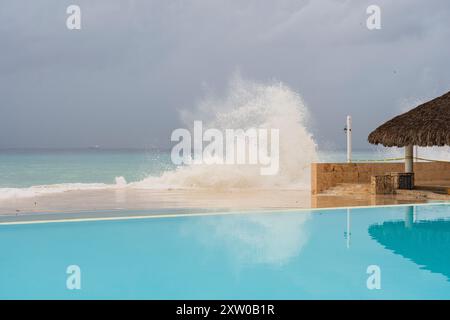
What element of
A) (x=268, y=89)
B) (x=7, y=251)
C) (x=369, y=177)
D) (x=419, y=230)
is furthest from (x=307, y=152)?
(x=7, y=251)

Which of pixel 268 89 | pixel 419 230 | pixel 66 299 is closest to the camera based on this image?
pixel 66 299

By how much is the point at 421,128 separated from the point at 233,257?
714 cm

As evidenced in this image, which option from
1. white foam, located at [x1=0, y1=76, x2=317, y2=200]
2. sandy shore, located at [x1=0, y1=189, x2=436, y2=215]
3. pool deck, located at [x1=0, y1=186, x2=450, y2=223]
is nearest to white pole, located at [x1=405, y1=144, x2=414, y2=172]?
pool deck, located at [x1=0, y1=186, x2=450, y2=223]

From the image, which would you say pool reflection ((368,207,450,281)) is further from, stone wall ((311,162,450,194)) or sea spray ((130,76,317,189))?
sea spray ((130,76,317,189))

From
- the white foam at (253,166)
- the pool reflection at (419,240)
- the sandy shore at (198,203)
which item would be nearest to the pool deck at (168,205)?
the sandy shore at (198,203)

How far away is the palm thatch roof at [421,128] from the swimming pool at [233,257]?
9.96ft

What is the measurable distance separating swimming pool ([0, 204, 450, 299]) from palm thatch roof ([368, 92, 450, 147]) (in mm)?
3035

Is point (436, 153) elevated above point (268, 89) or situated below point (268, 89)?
below

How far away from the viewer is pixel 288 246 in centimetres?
675

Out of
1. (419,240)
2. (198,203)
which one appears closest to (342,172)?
(198,203)

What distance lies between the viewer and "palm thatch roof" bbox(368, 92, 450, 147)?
1172cm

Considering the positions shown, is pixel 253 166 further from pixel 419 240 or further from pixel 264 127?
pixel 419 240
